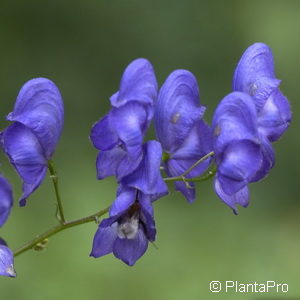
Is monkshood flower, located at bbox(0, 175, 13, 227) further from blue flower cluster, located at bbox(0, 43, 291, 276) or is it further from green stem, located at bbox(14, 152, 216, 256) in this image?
green stem, located at bbox(14, 152, 216, 256)

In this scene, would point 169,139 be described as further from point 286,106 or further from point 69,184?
point 69,184

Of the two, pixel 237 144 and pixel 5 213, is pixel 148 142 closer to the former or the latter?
pixel 237 144

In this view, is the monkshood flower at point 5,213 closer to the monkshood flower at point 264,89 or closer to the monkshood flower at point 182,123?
the monkshood flower at point 182,123

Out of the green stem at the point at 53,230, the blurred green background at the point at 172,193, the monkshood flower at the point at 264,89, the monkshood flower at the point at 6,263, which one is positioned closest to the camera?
the monkshood flower at the point at 6,263

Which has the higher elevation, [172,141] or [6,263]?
[172,141]

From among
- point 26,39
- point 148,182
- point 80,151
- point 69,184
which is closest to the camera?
point 148,182

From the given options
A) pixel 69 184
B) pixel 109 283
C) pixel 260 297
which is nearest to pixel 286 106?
pixel 260 297

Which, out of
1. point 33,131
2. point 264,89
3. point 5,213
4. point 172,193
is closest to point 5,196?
point 5,213

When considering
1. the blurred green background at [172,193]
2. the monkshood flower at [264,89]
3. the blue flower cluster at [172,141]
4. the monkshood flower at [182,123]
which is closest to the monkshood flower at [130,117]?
the blue flower cluster at [172,141]
